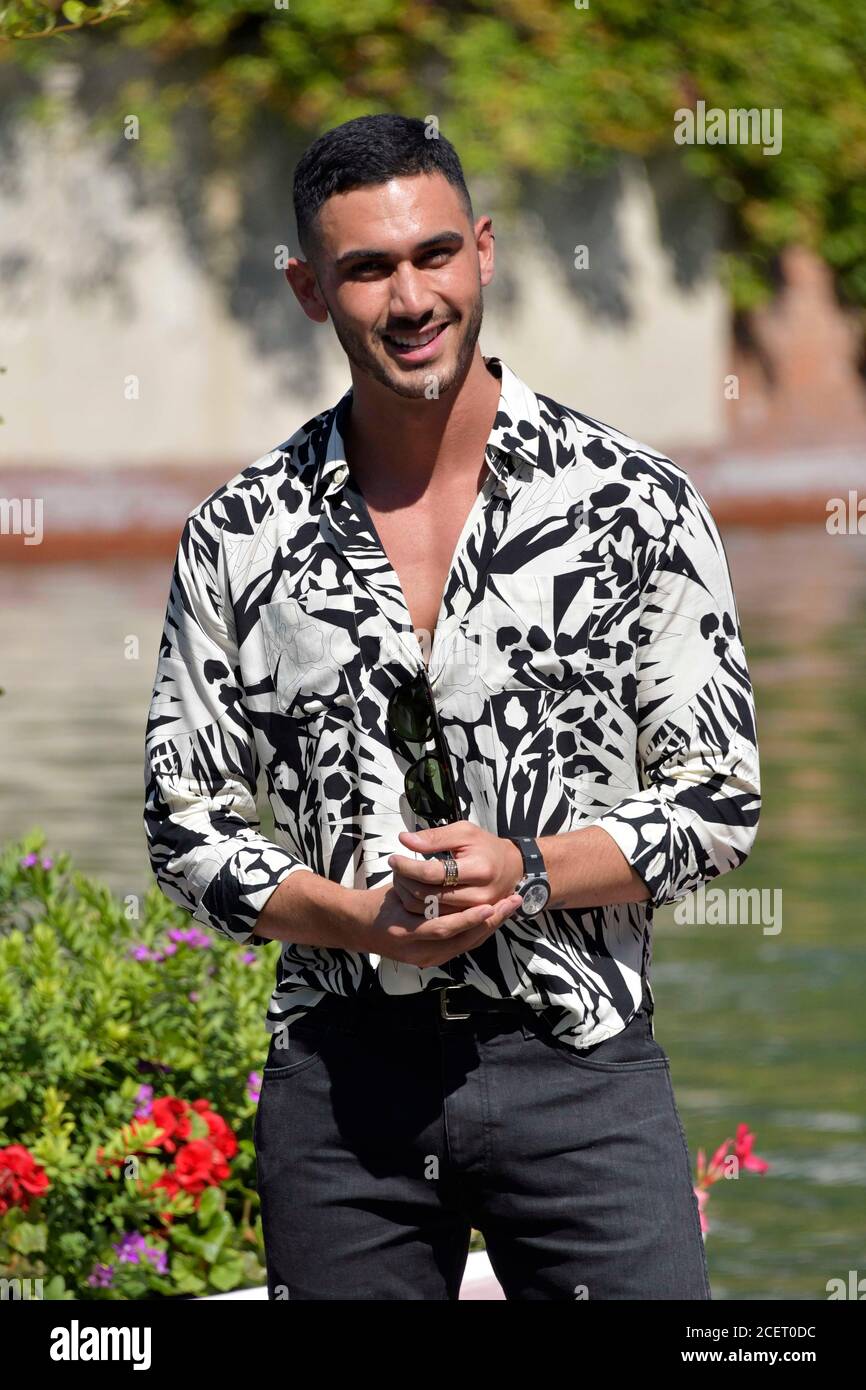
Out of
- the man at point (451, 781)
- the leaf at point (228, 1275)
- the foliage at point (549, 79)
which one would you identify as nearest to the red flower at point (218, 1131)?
the leaf at point (228, 1275)

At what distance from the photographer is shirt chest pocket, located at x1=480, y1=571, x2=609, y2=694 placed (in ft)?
7.86

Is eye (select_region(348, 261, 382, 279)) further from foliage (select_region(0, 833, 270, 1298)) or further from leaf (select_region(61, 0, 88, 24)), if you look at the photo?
foliage (select_region(0, 833, 270, 1298))

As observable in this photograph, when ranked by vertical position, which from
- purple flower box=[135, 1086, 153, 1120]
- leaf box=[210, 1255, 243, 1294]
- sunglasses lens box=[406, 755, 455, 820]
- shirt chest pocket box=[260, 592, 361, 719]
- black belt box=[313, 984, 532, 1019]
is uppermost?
shirt chest pocket box=[260, 592, 361, 719]

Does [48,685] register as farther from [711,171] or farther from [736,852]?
[711,171]

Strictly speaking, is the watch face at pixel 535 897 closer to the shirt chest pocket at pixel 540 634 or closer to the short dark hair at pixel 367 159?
the shirt chest pocket at pixel 540 634

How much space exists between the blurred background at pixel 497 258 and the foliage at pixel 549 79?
0.09 ft

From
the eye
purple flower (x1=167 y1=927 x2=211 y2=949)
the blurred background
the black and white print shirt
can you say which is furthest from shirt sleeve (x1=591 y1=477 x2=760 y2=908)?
the blurred background

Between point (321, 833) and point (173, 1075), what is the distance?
159 centimetres

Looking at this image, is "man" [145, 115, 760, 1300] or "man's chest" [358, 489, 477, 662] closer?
"man" [145, 115, 760, 1300]

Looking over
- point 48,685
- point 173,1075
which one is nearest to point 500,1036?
point 173,1075

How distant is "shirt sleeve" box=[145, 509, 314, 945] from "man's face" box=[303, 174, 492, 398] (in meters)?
0.32

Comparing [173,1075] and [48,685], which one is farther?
[48,685]

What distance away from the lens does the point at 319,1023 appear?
2.44 m

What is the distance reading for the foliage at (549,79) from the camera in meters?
16.3
